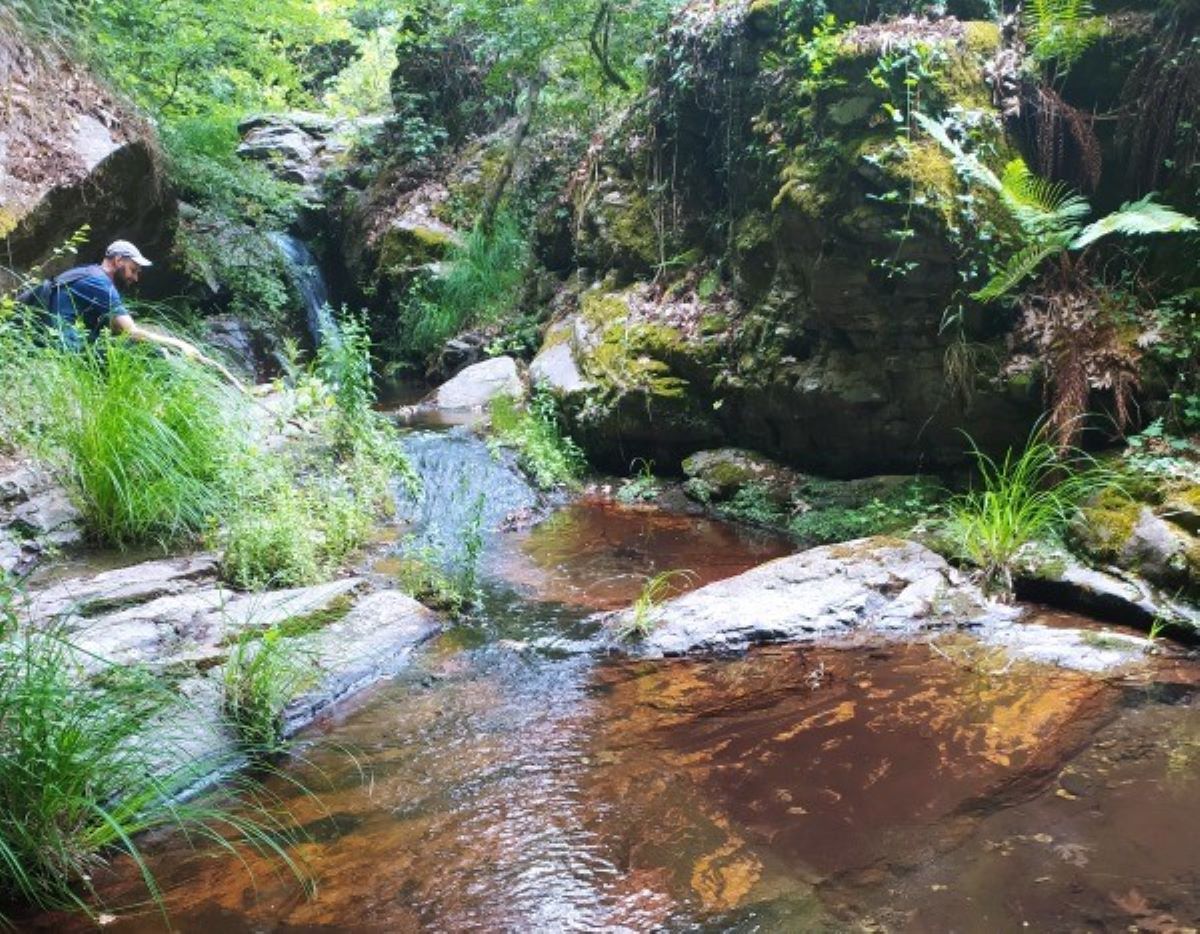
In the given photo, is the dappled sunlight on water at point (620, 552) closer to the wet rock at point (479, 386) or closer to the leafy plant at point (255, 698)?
the leafy plant at point (255, 698)

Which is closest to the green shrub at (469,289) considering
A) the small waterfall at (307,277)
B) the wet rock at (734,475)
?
the small waterfall at (307,277)

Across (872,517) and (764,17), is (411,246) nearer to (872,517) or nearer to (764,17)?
(764,17)

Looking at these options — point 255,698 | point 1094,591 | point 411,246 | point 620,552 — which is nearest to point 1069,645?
point 1094,591

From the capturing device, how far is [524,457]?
7668 millimetres

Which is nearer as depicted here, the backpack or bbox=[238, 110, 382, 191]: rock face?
the backpack

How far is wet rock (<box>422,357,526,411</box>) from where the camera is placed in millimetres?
9266

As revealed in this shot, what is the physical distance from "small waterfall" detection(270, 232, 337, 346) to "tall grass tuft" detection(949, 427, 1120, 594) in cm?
905

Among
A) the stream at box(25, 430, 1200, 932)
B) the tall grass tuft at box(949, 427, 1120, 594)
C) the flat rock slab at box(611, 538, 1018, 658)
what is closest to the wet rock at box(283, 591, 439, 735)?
the stream at box(25, 430, 1200, 932)

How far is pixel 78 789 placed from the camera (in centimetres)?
262

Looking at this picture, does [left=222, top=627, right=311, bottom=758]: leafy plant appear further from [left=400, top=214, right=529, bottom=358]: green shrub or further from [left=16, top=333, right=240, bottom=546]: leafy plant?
[left=400, top=214, right=529, bottom=358]: green shrub

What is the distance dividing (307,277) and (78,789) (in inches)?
438

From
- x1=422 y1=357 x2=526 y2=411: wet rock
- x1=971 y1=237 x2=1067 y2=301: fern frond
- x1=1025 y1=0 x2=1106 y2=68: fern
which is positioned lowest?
x1=422 y1=357 x2=526 y2=411: wet rock

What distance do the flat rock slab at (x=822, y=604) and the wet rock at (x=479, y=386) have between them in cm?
467

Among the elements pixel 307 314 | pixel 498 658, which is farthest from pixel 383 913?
pixel 307 314
